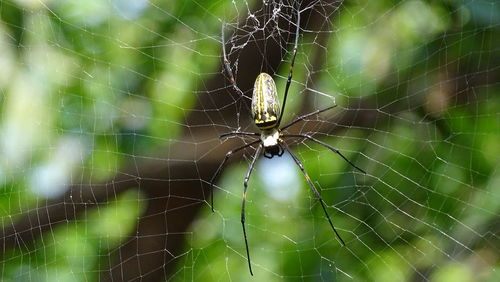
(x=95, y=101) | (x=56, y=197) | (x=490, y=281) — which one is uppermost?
(x=95, y=101)

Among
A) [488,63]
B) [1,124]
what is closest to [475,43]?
[488,63]

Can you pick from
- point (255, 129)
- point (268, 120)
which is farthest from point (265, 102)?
point (255, 129)

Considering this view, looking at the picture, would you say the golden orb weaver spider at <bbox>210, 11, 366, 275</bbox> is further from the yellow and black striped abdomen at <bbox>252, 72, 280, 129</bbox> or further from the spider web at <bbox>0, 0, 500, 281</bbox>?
the spider web at <bbox>0, 0, 500, 281</bbox>

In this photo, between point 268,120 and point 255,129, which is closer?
point 268,120

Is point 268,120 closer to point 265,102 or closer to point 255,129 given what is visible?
point 265,102

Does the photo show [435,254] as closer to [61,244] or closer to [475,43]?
[475,43]

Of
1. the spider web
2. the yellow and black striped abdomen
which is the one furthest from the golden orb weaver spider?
the spider web
